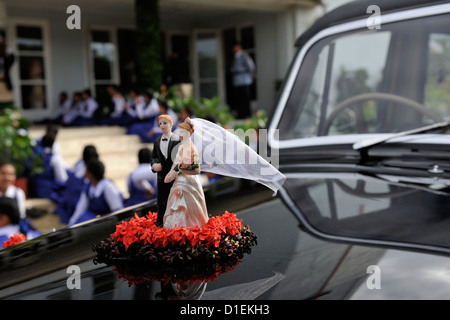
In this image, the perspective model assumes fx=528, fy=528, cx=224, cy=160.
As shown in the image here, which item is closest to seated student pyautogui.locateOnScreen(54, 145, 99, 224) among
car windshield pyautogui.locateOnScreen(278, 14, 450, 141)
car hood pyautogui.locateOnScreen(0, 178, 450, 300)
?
car windshield pyautogui.locateOnScreen(278, 14, 450, 141)

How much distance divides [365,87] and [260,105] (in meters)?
11.6

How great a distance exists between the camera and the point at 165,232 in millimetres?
1350

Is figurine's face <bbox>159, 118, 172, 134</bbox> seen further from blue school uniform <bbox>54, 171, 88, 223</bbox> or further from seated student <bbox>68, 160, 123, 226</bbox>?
blue school uniform <bbox>54, 171, 88, 223</bbox>

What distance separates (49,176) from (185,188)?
671 cm

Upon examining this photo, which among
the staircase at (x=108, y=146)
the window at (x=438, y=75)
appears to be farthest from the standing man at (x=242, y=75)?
the window at (x=438, y=75)

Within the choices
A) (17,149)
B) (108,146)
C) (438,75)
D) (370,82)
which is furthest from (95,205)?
→ (108,146)

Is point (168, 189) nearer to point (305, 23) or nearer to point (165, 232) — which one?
point (165, 232)

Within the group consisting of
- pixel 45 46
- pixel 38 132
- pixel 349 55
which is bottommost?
pixel 38 132

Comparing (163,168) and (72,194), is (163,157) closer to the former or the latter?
(163,168)

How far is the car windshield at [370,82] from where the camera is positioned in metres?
2.50

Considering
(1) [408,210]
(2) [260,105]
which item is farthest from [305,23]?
(1) [408,210]

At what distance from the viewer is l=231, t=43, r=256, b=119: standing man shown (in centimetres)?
1296

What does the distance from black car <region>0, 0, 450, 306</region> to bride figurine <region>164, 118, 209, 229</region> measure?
17 centimetres

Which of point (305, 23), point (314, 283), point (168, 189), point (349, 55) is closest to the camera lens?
point (314, 283)
